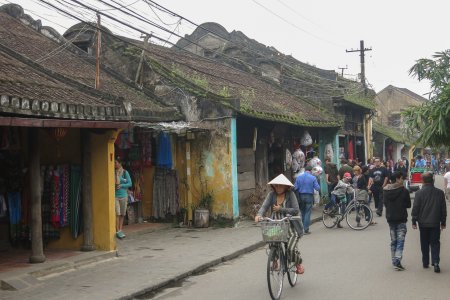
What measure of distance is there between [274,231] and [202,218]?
8016 millimetres

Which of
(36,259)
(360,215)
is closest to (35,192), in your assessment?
(36,259)

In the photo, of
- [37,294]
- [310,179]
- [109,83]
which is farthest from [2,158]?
[310,179]

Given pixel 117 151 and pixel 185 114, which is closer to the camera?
pixel 117 151

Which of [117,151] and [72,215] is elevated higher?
[117,151]

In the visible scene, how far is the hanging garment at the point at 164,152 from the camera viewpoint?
15.2 m

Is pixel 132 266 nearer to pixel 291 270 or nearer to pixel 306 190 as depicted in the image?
pixel 291 270

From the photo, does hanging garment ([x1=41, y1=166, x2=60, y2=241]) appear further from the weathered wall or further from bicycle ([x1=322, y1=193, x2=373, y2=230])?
bicycle ([x1=322, y1=193, x2=373, y2=230])

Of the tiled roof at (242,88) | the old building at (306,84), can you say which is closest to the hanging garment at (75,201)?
the tiled roof at (242,88)

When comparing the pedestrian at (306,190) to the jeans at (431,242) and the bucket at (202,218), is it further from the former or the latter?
the jeans at (431,242)

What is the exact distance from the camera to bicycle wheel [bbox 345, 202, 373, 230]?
14.8 m

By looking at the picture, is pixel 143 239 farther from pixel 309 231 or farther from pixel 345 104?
pixel 345 104

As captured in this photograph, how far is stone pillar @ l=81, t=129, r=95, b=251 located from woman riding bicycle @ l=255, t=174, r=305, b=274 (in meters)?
4.06

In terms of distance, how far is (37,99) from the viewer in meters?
8.38

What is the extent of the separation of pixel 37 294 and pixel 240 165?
965 centimetres
